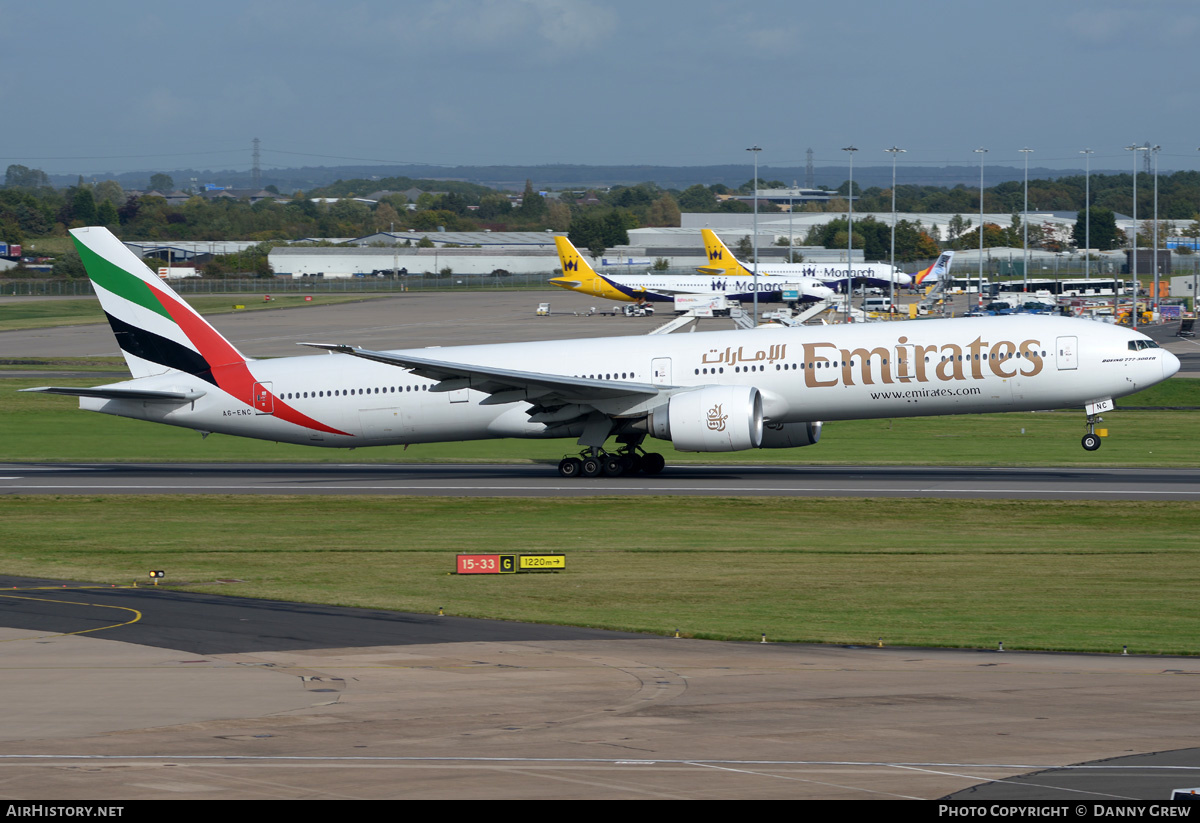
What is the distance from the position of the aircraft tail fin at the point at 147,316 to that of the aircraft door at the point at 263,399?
1.30 meters

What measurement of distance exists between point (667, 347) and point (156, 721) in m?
29.3

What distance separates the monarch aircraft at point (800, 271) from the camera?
15012 cm

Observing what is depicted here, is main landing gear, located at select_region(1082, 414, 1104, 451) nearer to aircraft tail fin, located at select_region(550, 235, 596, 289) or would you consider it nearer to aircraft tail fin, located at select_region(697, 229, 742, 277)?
aircraft tail fin, located at select_region(550, 235, 596, 289)

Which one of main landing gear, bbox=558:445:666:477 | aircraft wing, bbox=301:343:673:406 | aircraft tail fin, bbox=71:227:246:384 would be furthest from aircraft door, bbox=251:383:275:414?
main landing gear, bbox=558:445:666:477

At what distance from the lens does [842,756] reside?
13.5 m

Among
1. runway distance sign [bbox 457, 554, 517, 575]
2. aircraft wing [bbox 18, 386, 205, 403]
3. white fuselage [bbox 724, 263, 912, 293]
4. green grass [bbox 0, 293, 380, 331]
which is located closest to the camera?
runway distance sign [bbox 457, 554, 517, 575]

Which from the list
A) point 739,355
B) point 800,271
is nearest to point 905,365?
point 739,355

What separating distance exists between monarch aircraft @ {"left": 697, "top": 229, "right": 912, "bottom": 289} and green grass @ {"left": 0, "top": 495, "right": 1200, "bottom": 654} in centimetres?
11378

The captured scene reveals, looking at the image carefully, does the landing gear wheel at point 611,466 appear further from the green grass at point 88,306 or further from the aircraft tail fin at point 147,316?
the green grass at point 88,306

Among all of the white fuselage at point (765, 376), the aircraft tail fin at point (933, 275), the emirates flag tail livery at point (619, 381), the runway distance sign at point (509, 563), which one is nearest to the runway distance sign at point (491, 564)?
the runway distance sign at point (509, 563)

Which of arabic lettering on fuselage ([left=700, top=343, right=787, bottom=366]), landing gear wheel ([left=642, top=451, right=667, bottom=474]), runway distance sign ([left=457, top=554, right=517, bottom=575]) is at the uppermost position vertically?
arabic lettering on fuselage ([left=700, top=343, right=787, bottom=366])

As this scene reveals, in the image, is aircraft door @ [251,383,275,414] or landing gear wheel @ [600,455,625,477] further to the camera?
aircraft door @ [251,383,275,414]

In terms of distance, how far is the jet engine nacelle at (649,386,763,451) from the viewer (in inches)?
1561

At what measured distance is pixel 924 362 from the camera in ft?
132
